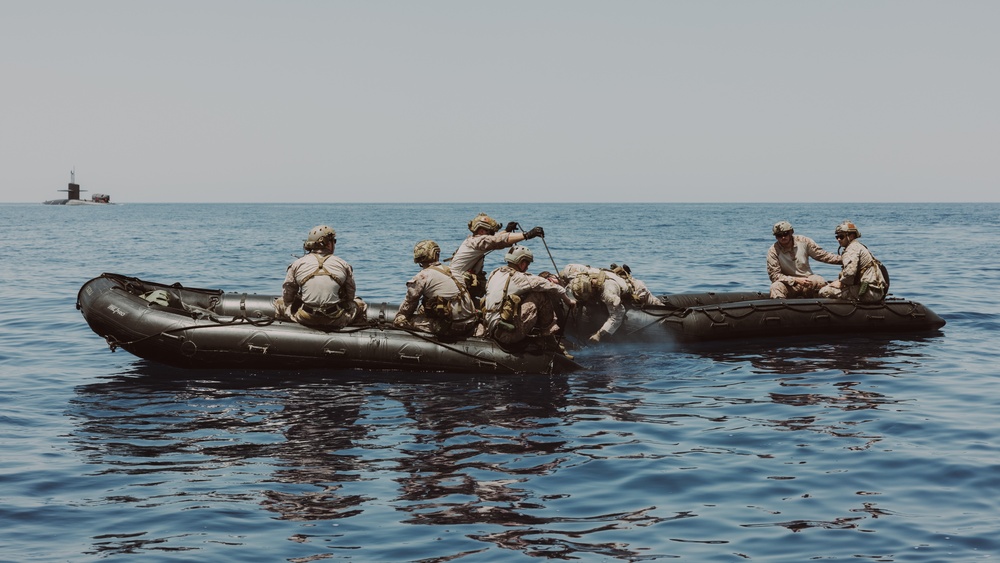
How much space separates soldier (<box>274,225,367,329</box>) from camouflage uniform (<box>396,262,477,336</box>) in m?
0.91

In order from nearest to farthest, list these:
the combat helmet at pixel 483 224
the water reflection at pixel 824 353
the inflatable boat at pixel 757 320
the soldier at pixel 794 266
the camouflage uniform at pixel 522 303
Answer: the camouflage uniform at pixel 522 303, the water reflection at pixel 824 353, the combat helmet at pixel 483 224, the inflatable boat at pixel 757 320, the soldier at pixel 794 266

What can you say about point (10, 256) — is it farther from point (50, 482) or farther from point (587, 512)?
point (587, 512)

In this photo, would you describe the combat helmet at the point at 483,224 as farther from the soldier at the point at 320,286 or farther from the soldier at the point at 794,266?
the soldier at the point at 794,266

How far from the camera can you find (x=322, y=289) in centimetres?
1300

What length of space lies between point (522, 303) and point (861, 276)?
7.29 metres

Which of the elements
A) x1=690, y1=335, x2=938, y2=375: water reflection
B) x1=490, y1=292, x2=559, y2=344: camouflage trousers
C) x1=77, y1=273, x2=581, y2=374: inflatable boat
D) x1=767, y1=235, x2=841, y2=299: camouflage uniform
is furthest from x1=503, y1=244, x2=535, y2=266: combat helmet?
x1=767, y1=235, x2=841, y2=299: camouflage uniform

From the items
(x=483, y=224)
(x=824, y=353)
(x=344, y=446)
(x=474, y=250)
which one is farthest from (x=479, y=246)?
(x=824, y=353)

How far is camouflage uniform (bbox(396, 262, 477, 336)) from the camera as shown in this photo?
1296 cm

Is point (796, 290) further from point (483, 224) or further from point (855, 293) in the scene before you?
point (483, 224)

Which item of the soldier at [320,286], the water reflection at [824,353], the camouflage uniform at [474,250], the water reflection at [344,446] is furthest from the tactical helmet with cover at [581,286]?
the soldier at [320,286]

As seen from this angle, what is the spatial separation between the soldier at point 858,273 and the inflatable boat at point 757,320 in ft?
0.82

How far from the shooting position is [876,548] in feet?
21.7

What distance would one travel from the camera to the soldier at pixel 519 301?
1280 centimetres

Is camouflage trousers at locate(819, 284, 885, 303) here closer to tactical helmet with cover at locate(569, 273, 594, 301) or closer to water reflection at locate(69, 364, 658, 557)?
tactical helmet with cover at locate(569, 273, 594, 301)
